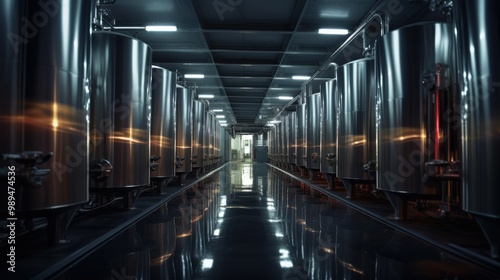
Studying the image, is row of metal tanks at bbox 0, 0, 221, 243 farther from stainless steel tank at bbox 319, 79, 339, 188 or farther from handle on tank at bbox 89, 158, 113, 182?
stainless steel tank at bbox 319, 79, 339, 188

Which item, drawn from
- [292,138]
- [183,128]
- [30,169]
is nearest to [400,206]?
[30,169]

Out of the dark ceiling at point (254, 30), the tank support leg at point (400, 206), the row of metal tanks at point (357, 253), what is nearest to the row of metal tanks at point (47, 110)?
the row of metal tanks at point (357, 253)

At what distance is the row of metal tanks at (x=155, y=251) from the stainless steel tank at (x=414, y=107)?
6.76 ft

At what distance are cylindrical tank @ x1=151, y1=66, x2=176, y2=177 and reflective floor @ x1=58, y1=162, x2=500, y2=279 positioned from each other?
1435mm

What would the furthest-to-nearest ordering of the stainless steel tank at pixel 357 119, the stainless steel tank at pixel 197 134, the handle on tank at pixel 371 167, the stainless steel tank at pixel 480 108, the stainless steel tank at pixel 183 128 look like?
the stainless steel tank at pixel 197 134 < the stainless steel tank at pixel 183 128 < the stainless steel tank at pixel 357 119 < the handle on tank at pixel 371 167 < the stainless steel tank at pixel 480 108

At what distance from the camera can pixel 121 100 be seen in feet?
12.4

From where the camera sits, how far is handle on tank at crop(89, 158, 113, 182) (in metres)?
3.46

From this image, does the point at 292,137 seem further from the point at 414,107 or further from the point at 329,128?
the point at 414,107

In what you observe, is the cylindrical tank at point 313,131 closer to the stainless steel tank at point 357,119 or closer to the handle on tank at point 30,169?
the stainless steel tank at point 357,119

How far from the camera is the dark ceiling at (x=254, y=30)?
6.27 metres

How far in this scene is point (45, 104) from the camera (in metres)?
2.25

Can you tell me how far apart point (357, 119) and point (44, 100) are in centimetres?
400

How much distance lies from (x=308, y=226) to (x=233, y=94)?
11.8m

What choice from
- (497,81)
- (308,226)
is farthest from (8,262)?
(497,81)
